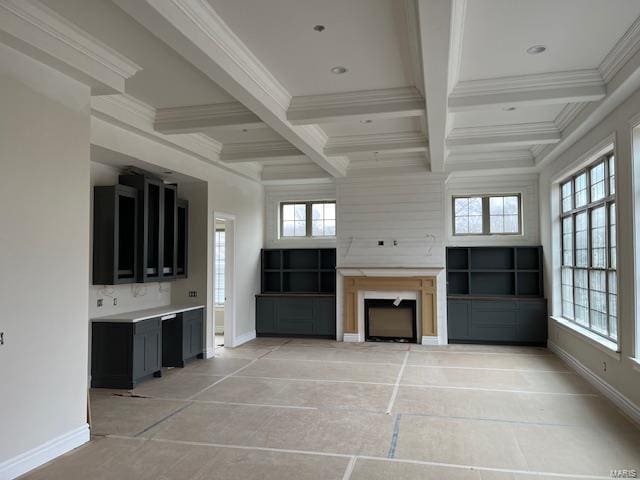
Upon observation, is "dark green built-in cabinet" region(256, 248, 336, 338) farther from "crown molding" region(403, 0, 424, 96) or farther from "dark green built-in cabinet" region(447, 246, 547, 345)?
"crown molding" region(403, 0, 424, 96)

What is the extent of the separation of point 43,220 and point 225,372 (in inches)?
137

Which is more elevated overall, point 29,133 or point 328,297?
point 29,133

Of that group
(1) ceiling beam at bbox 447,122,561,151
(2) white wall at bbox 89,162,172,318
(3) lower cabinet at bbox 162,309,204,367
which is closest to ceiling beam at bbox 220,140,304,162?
(2) white wall at bbox 89,162,172,318

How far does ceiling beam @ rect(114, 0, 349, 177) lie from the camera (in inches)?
115

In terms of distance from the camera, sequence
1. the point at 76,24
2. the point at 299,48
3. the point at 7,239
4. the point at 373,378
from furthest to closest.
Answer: the point at 373,378
the point at 299,48
the point at 76,24
the point at 7,239

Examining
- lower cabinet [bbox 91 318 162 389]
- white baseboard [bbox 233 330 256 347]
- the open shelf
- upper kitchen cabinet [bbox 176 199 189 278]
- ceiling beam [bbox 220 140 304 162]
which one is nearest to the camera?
lower cabinet [bbox 91 318 162 389]

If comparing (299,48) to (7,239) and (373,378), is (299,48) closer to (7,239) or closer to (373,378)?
(7,239)

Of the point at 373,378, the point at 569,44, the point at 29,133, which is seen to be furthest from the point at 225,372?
the point at 569,44

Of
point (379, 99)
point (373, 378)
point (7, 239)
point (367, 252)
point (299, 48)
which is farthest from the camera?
point (367, 252)

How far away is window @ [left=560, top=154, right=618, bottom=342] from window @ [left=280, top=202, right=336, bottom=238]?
13.6 feet

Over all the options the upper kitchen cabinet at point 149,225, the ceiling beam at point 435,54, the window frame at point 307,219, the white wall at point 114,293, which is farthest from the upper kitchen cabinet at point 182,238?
the ceiling beam at point 435,54

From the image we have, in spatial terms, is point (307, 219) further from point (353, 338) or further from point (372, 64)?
point (372, 64)

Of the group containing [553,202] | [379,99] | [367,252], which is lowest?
[367,252]

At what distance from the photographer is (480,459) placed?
361cm
